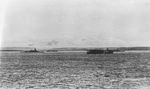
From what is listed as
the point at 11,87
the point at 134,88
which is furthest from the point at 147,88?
the point at 11,87

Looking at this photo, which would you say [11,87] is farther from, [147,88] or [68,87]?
[147,88]

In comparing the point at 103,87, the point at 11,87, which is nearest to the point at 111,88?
the point at 103,87

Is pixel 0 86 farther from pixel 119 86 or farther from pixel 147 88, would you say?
pixel 147 88

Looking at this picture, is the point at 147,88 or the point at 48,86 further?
the point at 48,86

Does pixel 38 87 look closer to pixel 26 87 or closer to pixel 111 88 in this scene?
pixel 26 87

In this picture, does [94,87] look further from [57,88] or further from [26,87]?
[26,87]

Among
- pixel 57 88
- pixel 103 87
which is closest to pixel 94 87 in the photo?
pixel 103 87

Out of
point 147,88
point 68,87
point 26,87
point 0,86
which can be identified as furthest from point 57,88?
point 147,88
